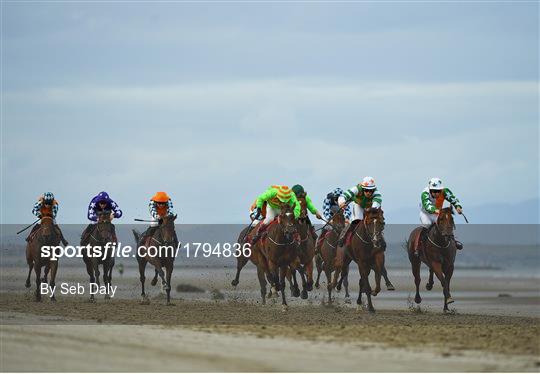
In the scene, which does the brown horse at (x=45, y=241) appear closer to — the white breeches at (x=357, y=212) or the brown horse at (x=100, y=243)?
the brown horse at (x=100, y=243)

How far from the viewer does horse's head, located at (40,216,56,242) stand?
3903cm

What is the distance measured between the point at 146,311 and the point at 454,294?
2707 centimetres

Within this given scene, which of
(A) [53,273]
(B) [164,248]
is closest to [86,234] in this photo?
(A) [53,273]

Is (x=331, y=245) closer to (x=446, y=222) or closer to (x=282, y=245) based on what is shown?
(x=282, y=245)

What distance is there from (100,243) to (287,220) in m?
7.86

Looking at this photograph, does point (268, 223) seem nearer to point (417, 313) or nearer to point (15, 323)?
point (417, 313)

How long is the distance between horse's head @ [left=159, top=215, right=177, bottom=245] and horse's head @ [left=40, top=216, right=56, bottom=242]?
3.43m

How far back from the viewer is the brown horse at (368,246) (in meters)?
33.0

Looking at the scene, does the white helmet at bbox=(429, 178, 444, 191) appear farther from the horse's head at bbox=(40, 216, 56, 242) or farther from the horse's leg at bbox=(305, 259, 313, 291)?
the horse's head at bbox=(40, 216, 56, 242)

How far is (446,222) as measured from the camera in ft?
112

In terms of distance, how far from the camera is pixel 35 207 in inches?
1574

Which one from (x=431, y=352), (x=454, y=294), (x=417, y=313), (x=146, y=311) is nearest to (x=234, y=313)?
(x=146, y=311)

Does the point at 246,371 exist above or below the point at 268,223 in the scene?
below

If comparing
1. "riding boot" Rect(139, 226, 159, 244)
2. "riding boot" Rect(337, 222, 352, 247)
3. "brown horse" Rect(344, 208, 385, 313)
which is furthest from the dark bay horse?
"riding boot" Rect(139, 226, 159, 244)
